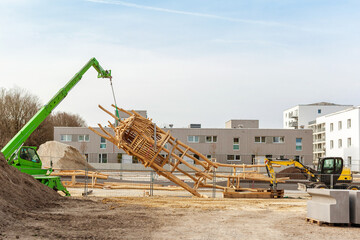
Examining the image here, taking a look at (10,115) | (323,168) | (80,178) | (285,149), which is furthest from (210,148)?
(323,168)

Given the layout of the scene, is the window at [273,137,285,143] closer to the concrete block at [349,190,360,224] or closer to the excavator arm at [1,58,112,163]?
the excavator arm at [1,58,112,163]

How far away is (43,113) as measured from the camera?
21.5 m

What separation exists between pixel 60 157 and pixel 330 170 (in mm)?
26472

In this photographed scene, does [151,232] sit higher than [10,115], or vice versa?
[10,115]

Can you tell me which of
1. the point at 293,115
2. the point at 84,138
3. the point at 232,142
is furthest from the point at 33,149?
the point at 293,115

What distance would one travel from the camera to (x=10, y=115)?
61375mm

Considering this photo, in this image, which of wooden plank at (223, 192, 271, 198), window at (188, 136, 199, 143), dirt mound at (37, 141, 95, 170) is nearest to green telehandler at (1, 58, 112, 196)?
wooden plank at (223, 192, 271, 198)

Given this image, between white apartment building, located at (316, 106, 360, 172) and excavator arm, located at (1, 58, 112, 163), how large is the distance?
46.4 metres

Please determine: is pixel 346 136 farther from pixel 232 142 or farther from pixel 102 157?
pixel 102 157

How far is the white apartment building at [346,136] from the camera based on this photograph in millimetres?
64125

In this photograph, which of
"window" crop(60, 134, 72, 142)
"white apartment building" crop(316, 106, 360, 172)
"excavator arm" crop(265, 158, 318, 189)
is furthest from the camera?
"window" crop(60, 134, 72, 142)

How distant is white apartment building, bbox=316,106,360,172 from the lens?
64125mm

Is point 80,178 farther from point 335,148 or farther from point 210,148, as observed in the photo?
point 335,148

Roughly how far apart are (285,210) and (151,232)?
8088 mm
